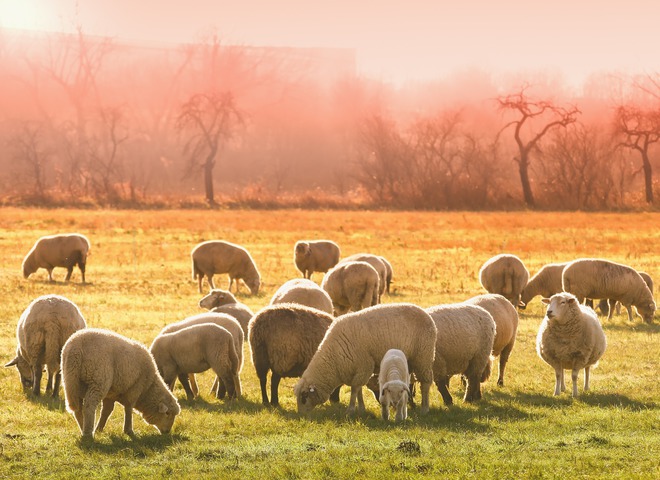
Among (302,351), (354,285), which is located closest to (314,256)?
→ (354,285)

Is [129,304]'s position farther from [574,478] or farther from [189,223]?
[189,223]

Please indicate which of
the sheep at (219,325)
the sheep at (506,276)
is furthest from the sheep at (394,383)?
the sheep at (506,276)

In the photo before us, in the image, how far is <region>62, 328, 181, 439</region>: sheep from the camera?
11.2 metres

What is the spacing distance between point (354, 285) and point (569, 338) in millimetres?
6797

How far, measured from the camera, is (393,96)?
114 meters

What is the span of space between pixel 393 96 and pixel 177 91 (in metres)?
24.3

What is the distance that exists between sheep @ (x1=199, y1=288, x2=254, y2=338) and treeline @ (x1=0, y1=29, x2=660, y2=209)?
177 feet

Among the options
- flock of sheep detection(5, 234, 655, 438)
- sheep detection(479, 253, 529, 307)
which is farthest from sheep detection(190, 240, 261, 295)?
flock of sheep detection(5, 234, 655, 438)

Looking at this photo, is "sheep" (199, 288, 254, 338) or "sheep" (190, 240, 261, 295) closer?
"sheep" (199, 288, 254, 338)

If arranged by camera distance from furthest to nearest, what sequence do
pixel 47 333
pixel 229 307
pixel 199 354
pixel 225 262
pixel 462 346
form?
pixel 225 262
pixel 229 307
pixel 47 333
pixel 199 354
pixel 462 346

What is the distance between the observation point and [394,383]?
11.7 metres

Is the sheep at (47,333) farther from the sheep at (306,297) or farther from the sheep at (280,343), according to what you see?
the sheep at (306,297)

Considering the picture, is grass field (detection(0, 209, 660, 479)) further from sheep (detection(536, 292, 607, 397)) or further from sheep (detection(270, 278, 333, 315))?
sheep (detection(270, 278, 333, 315))

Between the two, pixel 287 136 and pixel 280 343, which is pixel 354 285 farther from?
pixel 287 136
